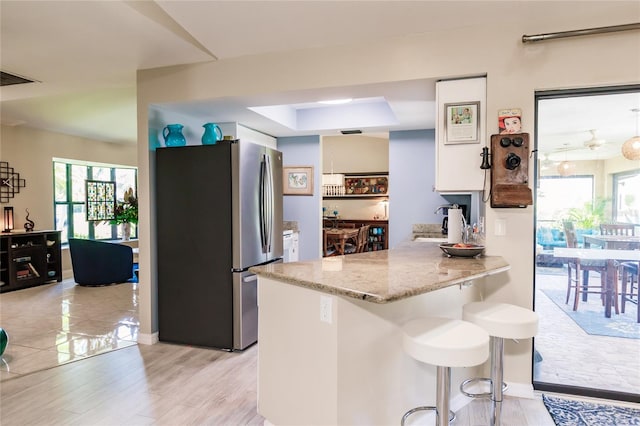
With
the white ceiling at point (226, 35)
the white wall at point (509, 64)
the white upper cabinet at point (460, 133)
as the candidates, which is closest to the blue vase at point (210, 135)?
the white ceiling at point (226, 35)

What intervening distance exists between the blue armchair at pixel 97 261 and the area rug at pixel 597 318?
6.02m

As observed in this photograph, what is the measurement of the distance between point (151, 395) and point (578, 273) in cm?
309

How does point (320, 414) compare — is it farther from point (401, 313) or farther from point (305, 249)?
point (305, 249)

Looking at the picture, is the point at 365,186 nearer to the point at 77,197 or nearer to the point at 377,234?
the point at 377,234

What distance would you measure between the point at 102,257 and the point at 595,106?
21.6 ft

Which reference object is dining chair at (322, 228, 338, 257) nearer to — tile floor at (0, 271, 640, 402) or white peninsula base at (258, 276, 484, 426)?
tile floor at (0, 271, 640, 402)

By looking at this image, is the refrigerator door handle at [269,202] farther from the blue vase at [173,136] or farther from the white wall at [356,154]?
the white wall at [356,154]

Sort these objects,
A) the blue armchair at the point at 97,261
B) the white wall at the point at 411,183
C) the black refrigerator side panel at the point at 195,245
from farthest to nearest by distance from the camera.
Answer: the blue armchair at the point at 97,261
the white wall at the point at 411,183
the black refrigerator side panel at the point at 195,245

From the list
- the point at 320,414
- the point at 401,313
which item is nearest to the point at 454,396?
the point at 401,313

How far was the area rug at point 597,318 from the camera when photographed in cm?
262

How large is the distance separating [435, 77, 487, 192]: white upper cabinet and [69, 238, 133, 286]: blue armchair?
5.42 meters

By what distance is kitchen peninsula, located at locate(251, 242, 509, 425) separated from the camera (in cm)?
181

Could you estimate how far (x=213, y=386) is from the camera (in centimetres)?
276

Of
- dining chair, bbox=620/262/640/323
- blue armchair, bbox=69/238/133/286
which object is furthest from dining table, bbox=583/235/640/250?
blue armchair, bbox=69/238/133/286
